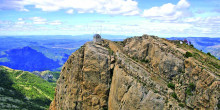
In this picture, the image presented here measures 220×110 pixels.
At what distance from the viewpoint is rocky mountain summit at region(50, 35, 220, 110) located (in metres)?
29.0

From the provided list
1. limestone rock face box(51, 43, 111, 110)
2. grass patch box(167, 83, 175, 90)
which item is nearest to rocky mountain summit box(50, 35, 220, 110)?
limestone rock face box(51, 43, 111, 110)

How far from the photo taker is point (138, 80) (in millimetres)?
31750

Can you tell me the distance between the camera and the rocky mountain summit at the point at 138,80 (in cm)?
2895

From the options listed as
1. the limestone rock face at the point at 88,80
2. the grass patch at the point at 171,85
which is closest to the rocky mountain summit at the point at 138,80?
the limestone rock face at the point at 88,80

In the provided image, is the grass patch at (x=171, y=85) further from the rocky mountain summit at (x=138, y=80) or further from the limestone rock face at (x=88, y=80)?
the limestone rock face at (x=88, y=80)

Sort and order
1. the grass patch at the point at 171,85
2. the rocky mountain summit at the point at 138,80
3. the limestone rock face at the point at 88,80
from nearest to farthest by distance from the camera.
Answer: the rocky mountain summit at the point at 138,80, the grass patch at the point at 171,85, the limestone rock face at the point at 88,80

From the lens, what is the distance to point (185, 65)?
113 feet

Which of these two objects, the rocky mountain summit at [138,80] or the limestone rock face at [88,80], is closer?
the rocky mountain summit at [138,80]

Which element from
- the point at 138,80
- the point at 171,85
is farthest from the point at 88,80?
the point at 171,85

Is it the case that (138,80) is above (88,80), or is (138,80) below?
above

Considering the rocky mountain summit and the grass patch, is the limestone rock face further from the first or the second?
the grass patch

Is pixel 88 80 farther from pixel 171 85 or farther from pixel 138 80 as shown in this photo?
pixel 171 85

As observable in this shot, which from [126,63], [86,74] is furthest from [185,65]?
[86,74]

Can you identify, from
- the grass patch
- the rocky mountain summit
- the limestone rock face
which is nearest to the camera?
the rocky mountain summit
